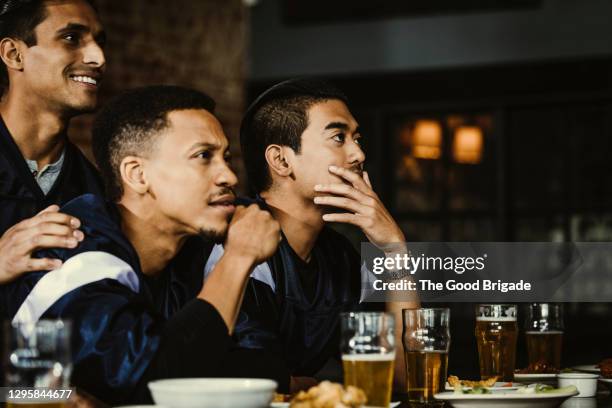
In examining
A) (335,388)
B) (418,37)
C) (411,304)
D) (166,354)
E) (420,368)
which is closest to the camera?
(335,388)

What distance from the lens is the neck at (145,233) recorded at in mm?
1792

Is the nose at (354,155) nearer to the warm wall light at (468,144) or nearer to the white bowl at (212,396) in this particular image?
the white bowl at (212,396)

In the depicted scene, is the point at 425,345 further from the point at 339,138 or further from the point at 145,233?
the point at 339,138

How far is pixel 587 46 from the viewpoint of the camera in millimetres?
5723

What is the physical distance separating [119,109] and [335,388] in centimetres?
83

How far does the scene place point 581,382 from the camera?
1758 millimetres

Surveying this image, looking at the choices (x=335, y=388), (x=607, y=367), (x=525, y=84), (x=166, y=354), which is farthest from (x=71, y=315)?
(x=525, y=84)

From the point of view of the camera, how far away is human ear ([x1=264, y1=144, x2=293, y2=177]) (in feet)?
7.28

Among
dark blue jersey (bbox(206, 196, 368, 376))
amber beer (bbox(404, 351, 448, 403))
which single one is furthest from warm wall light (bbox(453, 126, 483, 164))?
amber beer (bbox(404, 351, 448, 403))

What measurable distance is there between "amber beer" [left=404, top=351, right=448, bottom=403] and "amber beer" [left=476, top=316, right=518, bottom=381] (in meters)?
0.31

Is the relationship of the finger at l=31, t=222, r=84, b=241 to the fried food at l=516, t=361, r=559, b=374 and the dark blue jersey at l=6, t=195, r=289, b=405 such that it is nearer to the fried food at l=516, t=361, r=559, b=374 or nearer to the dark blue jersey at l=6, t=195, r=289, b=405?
the dark blue jersey at l=6, t=195, r=289, b=405

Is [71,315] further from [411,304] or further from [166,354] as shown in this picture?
[411,304]

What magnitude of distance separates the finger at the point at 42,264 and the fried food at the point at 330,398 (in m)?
0.59

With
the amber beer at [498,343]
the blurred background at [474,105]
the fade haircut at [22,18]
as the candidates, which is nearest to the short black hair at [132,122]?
the fade haircut at [22,18]
